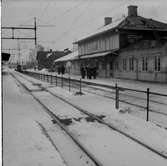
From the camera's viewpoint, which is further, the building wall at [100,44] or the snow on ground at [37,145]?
the building wall at [100,44]

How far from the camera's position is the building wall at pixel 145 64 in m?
25.8

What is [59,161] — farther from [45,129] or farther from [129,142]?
[45,129]

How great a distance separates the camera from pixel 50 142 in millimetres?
6738

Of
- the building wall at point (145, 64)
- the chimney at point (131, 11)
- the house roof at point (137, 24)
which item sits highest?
the chimney at point (131, 11)

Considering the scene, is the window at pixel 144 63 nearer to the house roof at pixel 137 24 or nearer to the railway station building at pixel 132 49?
the railway station building at pixel 132 49

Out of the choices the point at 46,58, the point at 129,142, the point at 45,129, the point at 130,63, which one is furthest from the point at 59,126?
the point at 46,58

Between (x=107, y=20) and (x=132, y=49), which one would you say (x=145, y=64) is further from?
(x=107, y=20)

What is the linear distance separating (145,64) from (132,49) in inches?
126

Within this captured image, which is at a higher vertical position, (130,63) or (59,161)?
(130,63)

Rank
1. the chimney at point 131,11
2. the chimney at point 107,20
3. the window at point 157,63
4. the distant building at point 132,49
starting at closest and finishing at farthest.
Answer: the window at point 157,63 → the distant building at point 132,49 → the chimney at point 131,11 → the chimney at point 107,20

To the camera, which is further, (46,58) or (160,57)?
(46,58)

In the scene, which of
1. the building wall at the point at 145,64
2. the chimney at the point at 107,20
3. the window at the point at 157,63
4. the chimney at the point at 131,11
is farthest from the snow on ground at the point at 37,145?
the chimney at the point at 107,20

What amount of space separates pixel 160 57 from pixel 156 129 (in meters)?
19.0

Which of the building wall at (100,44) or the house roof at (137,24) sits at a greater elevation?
the house roof at (137,24)
